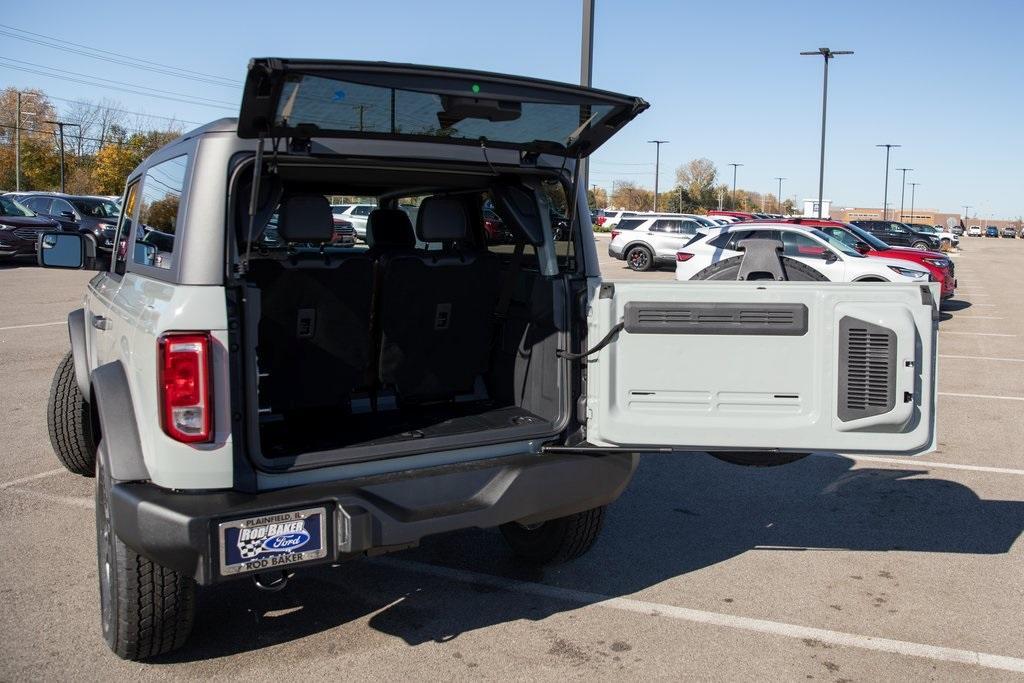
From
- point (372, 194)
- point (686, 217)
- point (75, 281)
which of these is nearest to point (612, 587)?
point (372, 194)

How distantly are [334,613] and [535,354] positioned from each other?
1443 mm

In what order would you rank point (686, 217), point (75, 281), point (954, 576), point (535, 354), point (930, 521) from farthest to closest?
point (686, 217) → point (75, 281) → point (930, 521) → point (954, 576) → point (535, 354)

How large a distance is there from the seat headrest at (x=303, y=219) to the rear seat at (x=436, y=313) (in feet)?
1.81

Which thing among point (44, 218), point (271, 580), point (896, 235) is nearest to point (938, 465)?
point (271, 580)

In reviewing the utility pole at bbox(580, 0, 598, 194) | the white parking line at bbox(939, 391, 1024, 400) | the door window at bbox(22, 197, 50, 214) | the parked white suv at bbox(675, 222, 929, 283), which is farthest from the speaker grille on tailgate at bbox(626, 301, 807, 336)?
the door window at bbox(22, 197, 50, 214)

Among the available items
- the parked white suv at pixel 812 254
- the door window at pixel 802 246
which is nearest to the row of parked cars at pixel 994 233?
the parked white suv at pixel 812 254

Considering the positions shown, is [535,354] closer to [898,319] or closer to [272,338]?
[272,338]

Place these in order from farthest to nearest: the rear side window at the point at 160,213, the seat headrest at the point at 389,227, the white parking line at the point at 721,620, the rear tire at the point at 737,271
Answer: the seat headrest at the point at 389,227 < the rear tire at the point at 737,271 < the white parking line at the point at 721,620 < the rear side window at the point at 160,213

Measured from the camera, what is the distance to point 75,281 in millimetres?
20125

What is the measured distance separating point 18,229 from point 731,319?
23.5 meters

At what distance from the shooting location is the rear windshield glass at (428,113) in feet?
10.6

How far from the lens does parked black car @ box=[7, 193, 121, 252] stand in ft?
78.9

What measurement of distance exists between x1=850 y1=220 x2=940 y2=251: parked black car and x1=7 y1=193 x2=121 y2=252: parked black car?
22.1 metres

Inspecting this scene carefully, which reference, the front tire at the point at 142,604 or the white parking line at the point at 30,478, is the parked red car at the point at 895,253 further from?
the front tire at the point at 142,604
